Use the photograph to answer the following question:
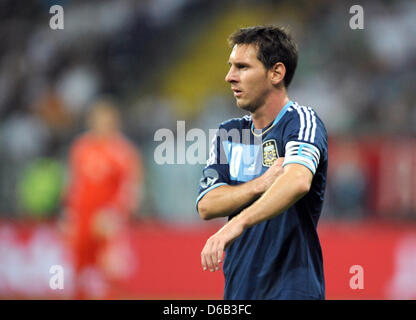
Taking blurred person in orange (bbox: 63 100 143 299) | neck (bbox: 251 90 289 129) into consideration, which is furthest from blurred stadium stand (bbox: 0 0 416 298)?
neck (bbox: 251 90 289 129)

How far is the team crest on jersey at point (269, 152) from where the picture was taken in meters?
3.58

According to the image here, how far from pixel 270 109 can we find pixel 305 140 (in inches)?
13.5

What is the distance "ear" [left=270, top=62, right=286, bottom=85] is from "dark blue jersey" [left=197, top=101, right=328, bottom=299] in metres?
0.14

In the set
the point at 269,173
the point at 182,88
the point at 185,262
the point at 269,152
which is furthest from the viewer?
the point at 182,88

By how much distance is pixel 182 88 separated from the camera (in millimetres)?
13945

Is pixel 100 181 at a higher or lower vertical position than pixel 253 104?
lower

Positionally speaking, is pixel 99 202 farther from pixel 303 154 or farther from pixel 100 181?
pixel 303 154

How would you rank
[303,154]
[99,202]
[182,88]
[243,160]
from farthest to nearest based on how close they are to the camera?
1. [182,88]
2. [99,202]
3. [243,160]
4. [303,154]

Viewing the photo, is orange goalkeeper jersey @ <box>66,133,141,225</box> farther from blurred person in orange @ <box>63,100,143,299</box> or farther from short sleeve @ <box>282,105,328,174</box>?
short sleeve @ <box>282,105,328,174</box>

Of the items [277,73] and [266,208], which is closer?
[266,208]

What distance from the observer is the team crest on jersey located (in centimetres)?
358

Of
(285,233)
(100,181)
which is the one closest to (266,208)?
(285,233)

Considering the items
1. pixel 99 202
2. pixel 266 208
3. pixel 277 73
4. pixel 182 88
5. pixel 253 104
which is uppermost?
pixel 182 88

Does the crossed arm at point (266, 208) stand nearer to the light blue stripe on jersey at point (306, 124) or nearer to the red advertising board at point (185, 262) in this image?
the light blue stripe on jersey at point (306, 124)
